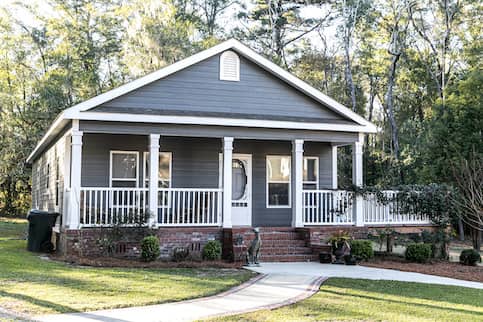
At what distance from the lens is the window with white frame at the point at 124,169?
15500 millimetres

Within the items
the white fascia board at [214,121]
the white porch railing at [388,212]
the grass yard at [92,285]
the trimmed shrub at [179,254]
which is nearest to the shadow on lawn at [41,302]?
the grass yard at [92,285]

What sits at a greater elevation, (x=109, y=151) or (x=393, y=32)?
(x=393, y=32)

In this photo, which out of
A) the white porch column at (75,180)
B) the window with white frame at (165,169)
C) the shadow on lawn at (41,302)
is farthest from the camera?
the window with white frame at (165,169)

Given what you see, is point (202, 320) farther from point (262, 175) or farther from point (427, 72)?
point (427, 72)

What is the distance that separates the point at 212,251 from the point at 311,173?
5.48 meters

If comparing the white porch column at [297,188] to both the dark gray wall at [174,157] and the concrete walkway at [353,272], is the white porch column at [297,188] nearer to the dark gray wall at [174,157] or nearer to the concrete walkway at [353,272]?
the concrete walkway at [353,272]

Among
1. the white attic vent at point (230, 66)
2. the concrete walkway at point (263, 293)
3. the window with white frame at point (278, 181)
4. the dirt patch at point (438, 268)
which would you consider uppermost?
the white attic vent at point (230, 66)

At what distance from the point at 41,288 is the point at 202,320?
3316 millimetres

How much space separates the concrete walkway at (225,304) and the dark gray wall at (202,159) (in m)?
6.05

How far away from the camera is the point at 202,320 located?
7.03 metres

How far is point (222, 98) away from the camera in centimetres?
1534

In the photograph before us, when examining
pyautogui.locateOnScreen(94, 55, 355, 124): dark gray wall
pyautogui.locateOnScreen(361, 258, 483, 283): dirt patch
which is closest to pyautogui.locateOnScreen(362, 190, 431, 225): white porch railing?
pyautogui.locateOnScreen(361, 258, 483, 283): dirt patch

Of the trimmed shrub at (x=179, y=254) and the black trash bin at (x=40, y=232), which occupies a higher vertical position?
the black trash bin at (x=40, y=232)

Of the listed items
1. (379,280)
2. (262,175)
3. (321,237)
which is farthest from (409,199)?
(379,280)
